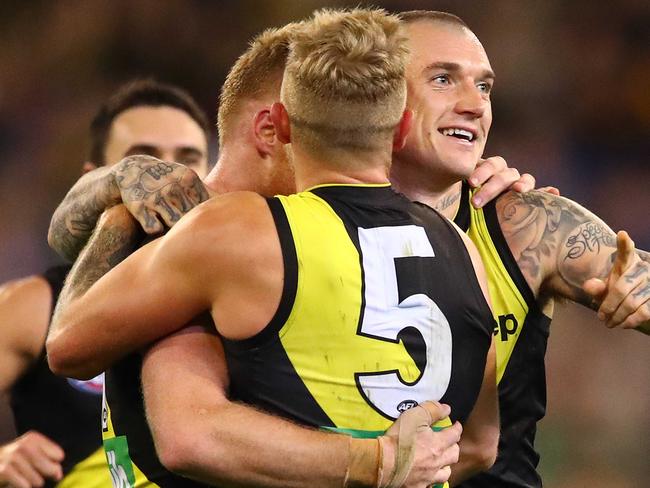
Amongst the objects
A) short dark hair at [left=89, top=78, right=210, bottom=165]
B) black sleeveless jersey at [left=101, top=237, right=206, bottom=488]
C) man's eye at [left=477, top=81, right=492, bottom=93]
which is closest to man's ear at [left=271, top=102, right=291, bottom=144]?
black sleeveless jersey at [left=101, top=237, right=206, bottom=488]

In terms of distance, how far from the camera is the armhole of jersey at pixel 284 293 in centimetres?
245

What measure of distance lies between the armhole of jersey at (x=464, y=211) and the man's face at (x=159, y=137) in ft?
6.69

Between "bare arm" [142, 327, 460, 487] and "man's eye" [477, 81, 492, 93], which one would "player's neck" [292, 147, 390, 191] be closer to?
"bare arm" [142, 327, 460, 487]

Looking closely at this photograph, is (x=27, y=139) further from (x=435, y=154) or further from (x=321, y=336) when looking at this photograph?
(x=321, y=336)

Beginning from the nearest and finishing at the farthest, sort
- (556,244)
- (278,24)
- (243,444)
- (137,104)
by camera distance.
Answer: (243,444) < (556,244) < (137,104) < (278,24)

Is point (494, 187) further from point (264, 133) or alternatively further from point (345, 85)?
point (345, 85)

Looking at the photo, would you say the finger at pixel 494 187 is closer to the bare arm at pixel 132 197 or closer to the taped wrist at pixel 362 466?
the bare arm at pixel 132 197

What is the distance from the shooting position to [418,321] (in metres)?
2.58

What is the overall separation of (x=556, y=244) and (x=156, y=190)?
4.41 feet

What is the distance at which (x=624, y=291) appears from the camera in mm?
3082

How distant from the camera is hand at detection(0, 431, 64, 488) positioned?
12.6 ft

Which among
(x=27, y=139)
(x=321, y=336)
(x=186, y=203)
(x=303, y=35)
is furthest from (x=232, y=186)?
(x=27, y=139)

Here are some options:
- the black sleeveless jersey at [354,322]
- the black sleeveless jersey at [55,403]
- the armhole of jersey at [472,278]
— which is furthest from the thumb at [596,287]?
the black sleeveless jersey at [55,403]

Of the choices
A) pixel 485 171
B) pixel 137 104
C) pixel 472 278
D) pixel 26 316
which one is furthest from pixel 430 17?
pixel 137 104
